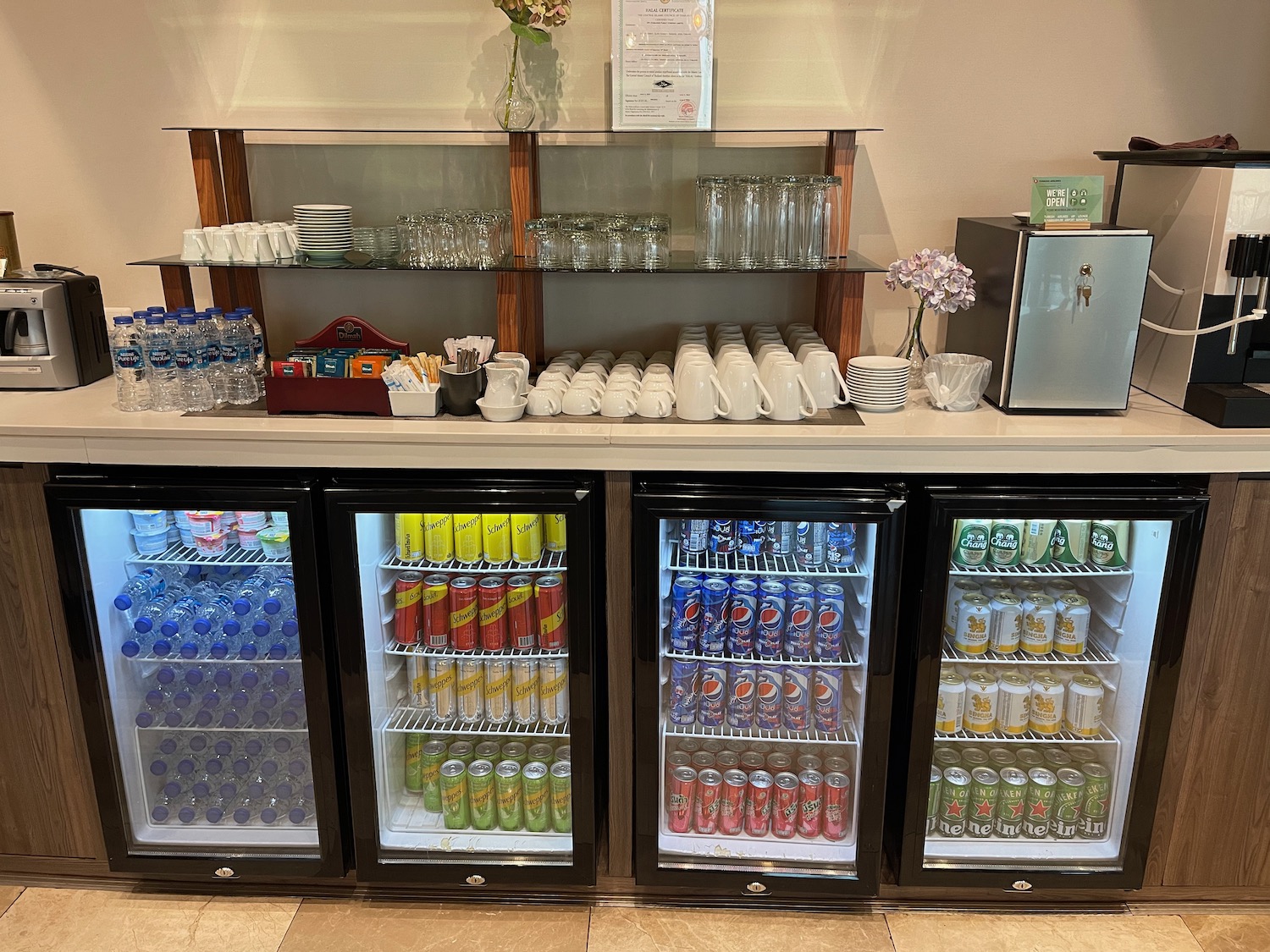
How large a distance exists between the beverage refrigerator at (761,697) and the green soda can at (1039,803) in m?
0.42

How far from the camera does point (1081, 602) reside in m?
2.27

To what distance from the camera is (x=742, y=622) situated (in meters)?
2.25

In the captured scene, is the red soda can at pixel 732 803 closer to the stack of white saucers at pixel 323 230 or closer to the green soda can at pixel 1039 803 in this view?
the green soda can at pixel 1039 803

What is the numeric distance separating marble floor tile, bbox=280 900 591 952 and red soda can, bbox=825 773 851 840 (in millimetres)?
660

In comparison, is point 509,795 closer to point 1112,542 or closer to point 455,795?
point 455,795

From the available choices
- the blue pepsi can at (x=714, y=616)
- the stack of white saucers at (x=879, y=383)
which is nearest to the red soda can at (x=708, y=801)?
the blue pepsi can at (x=714, y=616)

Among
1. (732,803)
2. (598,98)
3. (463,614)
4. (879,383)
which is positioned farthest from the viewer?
(598,98)

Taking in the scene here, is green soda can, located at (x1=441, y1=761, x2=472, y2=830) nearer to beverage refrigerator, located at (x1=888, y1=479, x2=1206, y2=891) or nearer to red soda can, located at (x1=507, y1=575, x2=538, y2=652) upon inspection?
red soda can, located at (x1=507, y1=575, x2=538, y2=652)

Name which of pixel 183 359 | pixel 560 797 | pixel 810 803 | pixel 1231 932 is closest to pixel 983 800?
pixel 810 803

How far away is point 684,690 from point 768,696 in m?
0.22

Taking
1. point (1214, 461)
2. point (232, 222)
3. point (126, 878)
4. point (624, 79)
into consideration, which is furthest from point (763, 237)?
point (126, 878)

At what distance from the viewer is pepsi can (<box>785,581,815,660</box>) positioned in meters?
2.25

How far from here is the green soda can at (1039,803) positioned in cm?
234

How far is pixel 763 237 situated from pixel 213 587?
1.68m
